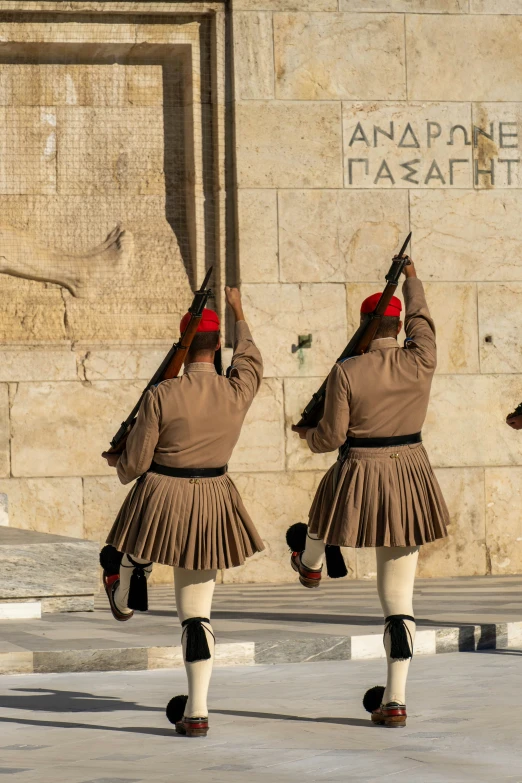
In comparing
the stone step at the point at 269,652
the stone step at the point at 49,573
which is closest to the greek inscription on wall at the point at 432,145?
the stone step at the point at 49,573

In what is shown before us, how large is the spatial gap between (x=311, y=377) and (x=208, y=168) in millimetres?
1796

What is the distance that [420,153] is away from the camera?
35.4 ft

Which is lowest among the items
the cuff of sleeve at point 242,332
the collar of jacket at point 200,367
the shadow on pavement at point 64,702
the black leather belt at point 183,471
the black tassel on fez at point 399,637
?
the shadow on pavement at point 64,702

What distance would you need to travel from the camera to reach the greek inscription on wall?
10703 millimetres

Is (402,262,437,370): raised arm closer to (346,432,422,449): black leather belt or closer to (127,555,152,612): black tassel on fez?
(346,432,422,449): black leather belt

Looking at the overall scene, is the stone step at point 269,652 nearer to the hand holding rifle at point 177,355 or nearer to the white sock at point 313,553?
the white sock at point 313,553

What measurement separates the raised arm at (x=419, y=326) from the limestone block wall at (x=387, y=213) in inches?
188

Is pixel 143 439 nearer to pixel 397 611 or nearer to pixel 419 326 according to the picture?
pixel 397 611

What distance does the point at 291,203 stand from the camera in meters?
10.6

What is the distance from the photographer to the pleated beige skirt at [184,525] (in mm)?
5129

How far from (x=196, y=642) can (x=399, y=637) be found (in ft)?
2.48

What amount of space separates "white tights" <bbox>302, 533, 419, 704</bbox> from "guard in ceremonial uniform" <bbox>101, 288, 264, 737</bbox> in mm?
487

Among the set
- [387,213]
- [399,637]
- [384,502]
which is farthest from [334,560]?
[387,213]

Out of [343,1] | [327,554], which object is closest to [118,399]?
[343,1]
